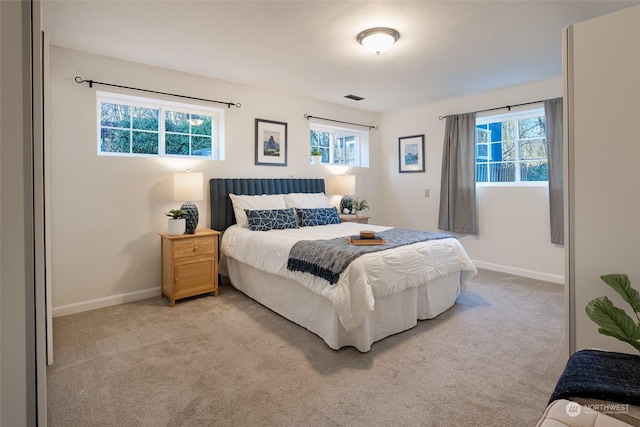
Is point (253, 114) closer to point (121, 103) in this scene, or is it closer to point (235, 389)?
point (121, 103)

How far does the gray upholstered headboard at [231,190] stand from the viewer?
12.7ft

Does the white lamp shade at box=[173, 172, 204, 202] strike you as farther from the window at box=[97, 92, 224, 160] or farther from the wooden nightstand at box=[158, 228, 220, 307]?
the window at box=[97, 92, 224, 160]

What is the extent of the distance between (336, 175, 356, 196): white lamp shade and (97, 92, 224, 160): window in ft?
5.80

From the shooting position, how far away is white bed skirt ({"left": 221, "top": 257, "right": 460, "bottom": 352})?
237 centimetres

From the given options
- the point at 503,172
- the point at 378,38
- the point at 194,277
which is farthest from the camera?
the point at 503,172

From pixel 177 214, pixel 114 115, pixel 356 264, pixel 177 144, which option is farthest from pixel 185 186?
pixel 356 264

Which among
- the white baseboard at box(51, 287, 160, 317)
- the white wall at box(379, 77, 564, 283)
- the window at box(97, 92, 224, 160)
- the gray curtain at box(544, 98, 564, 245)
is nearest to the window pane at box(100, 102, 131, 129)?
the window at box(97, 92, 224, 160)

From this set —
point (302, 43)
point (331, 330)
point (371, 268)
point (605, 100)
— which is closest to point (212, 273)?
point (331, 330)

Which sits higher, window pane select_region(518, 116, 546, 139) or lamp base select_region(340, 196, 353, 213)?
window pane select_region(518, 116, 546, 139)

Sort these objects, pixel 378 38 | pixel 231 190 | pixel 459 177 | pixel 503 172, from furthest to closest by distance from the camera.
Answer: pixel 459 177 < pixel 503 172 < pixel 231 190 < pixel 378 38

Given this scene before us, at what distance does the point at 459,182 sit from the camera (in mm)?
4734

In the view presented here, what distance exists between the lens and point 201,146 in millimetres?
4012

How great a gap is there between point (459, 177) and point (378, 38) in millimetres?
2713

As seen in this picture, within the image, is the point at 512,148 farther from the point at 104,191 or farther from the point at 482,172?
the point at 104,191
